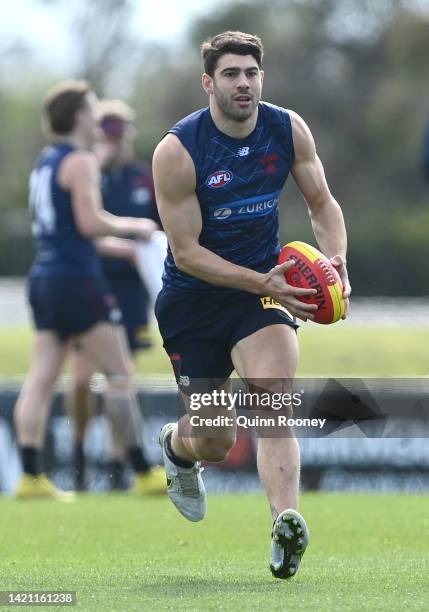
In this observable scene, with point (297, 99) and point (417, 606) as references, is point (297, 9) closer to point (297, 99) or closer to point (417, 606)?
point (297, 99)

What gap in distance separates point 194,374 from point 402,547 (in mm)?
1438

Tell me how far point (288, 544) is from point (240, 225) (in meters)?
1.47

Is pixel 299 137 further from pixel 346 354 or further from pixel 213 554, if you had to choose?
pixel 346 354

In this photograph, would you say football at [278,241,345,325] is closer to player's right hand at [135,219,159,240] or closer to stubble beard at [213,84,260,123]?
stubble beard at [213,84,260,123]

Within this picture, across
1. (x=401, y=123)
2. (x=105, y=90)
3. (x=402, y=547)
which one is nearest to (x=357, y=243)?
(x=401, y=123)

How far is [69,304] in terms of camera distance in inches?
416

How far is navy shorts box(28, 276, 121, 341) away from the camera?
10.6m

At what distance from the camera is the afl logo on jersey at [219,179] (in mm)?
6723

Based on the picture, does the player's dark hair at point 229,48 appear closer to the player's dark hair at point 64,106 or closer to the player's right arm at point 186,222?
the player's right arm at point 186,222

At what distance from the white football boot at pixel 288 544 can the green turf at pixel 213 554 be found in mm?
68

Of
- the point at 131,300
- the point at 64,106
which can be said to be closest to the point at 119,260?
the point at 131,300

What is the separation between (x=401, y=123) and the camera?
46406mm

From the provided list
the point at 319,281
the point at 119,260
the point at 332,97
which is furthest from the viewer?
the point at 332,97

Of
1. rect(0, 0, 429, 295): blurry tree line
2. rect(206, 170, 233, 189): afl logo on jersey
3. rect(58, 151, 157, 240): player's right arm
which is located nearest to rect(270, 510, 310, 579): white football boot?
rect(206, 170, 233, 189): afl logo on jersey
